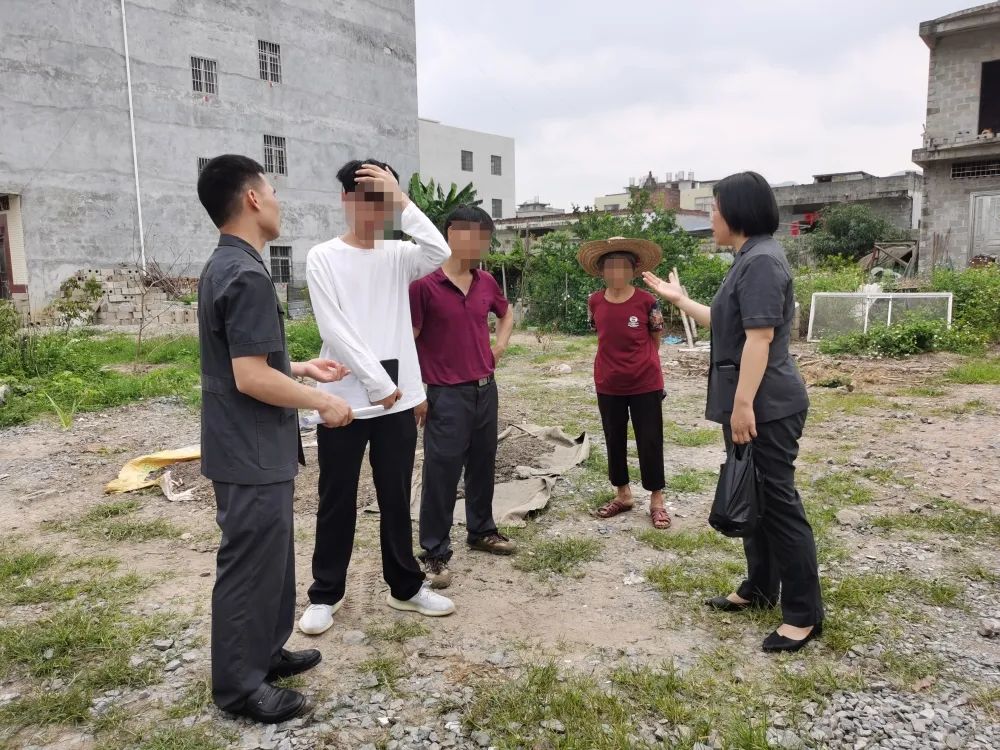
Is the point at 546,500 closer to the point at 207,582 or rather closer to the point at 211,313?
the point at 207,582

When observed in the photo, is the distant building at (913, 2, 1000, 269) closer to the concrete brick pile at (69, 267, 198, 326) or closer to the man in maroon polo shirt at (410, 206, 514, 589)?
the man in maroon polo shirt at (410, 206, 514, 589)

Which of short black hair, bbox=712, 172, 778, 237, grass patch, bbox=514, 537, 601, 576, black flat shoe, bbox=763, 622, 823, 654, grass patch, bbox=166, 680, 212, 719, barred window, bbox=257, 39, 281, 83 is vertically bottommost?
grass patch, bbox=514, 537, 601, 576

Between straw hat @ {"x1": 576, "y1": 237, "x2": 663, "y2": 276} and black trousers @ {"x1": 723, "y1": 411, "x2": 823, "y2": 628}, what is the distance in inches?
64.6

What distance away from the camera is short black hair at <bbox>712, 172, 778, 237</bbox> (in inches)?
104

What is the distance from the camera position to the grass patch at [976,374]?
829 cm

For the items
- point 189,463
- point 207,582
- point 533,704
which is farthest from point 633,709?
point 189,463

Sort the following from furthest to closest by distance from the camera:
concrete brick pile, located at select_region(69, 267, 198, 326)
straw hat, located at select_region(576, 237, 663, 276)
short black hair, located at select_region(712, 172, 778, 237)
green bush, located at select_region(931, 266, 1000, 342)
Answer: concrete brick pile, located at select_region(69, 267, 198, 326) < green bush, located at select_region(931, 266, 1000, 342) < straw hat, located at select_region(576, 237, 663, 276) < short black hair, located at select_region(712, 172, 778, 237)

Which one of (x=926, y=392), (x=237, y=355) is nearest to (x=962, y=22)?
(x=926, y=392)

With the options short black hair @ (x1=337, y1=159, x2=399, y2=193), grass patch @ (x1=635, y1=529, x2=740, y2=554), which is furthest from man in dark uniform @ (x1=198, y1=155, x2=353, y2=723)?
grass patch @ (x1=635, y1=529, x2=740, y2=554)

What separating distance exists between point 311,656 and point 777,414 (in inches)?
80.1

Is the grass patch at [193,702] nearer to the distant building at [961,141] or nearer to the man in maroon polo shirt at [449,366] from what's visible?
the man in maroon polo shirt at [449,366]

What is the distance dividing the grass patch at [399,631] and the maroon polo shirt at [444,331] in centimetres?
113

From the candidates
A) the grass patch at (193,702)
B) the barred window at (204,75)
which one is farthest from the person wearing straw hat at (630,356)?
the barred window at (204,75)

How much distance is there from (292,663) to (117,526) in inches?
92.0
